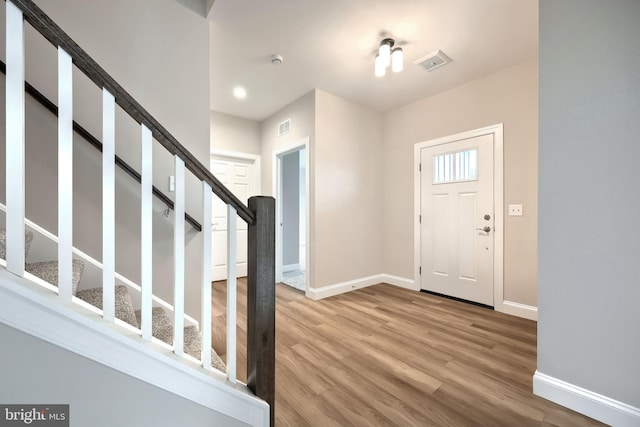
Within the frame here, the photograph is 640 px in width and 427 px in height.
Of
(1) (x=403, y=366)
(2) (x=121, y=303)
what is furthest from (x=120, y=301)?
(1) (x=403, y=366)

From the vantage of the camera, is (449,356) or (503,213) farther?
(503,213)

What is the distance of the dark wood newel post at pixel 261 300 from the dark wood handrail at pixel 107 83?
7 centimetres

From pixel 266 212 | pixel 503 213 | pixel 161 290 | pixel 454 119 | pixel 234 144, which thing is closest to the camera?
pixel 266 212

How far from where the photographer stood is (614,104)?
130cm

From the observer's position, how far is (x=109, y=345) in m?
0.84

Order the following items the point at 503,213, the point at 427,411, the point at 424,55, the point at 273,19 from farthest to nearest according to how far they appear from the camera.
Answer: the point at 503,213
the point at 424,55
the point at 273,19
the point at 427,411

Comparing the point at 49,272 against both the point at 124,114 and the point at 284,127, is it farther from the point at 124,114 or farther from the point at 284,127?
the point at 284,127

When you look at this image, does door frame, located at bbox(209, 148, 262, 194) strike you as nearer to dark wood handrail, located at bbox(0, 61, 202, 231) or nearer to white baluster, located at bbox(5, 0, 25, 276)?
dark wood handrail, located at bbox(0, 61, 202, 231)

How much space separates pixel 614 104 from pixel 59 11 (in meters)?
3.19

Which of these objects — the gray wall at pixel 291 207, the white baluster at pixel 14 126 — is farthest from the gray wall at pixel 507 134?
the white baluster at pixel 14 126

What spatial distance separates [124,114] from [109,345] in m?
1.61

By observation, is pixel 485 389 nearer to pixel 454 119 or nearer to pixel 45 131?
pixel 454 119

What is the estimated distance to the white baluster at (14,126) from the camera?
2.40 ft

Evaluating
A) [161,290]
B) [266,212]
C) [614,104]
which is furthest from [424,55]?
[161,290]
